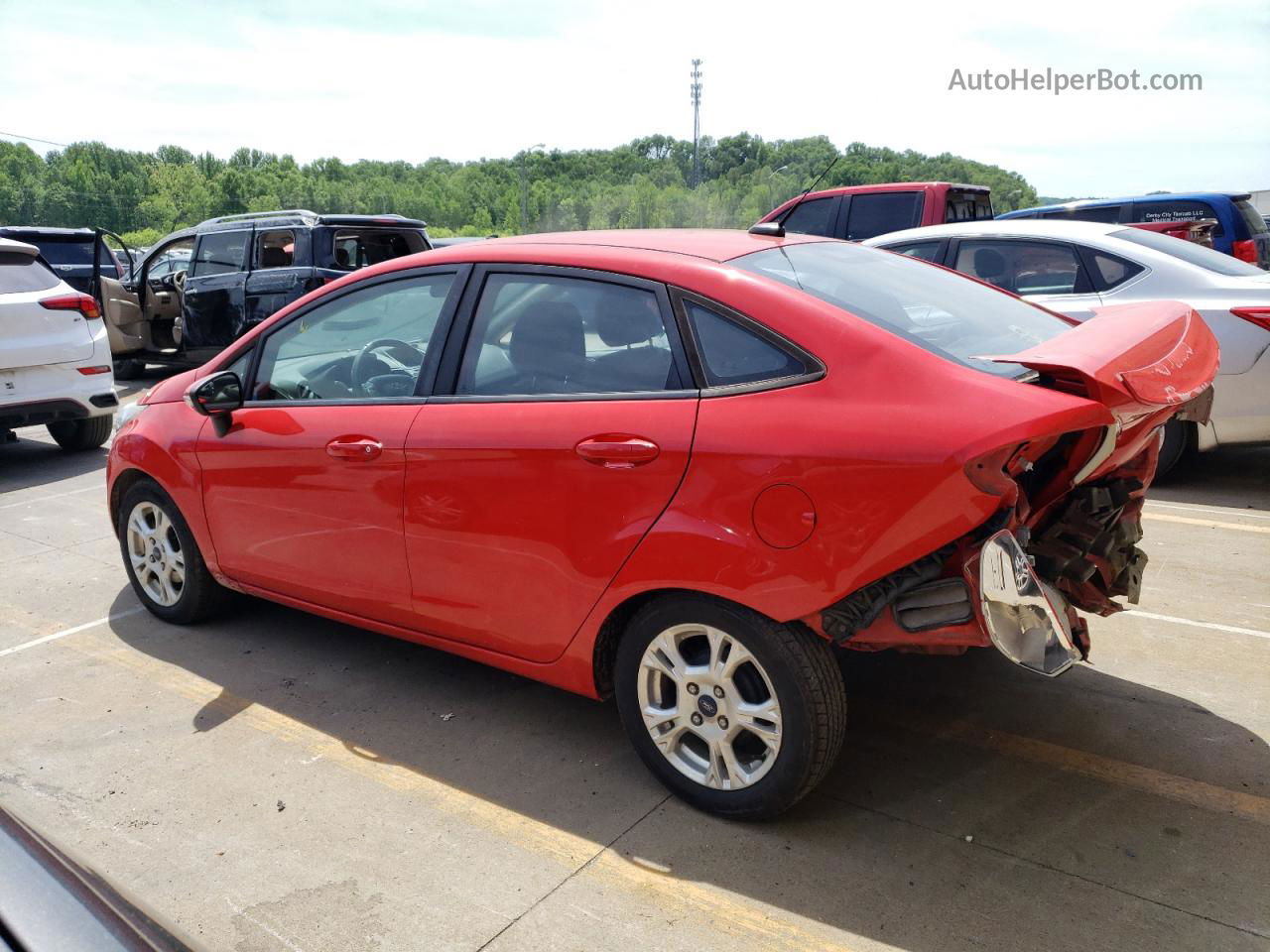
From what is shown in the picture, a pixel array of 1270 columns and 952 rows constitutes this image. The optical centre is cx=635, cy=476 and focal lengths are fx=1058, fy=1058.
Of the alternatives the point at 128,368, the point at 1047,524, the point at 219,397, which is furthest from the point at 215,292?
the point at 1047,524

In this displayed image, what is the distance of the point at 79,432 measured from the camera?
916 cm

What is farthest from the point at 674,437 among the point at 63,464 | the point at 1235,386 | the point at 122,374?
the point at 122,374

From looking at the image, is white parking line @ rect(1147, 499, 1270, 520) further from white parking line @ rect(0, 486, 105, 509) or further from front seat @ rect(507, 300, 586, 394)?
white parking line @ rect(0, 486, 105, 509)

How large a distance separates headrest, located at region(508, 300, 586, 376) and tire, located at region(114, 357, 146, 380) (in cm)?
1154

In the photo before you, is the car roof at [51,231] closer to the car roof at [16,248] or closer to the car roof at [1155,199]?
the car roof at [16,248]

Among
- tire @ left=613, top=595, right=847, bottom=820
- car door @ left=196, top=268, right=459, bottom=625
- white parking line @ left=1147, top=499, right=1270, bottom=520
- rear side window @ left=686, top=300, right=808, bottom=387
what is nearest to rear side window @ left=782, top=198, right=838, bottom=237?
white parking line @ left=1147, top=499, right=1270, bottom=520

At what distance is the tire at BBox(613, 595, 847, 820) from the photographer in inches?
111

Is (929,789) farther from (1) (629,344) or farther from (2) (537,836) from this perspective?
(1) (629,344)

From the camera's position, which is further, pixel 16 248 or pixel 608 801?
pixel 16 248

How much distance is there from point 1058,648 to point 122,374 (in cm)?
1355

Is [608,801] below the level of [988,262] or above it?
below

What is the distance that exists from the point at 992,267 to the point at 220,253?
834 cm

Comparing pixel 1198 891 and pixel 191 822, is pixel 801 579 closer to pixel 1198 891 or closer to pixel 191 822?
pixel 1198 891

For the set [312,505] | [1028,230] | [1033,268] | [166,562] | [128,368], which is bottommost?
[128,368]
